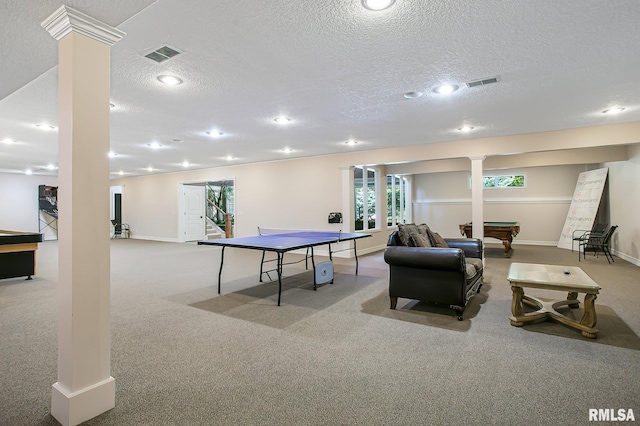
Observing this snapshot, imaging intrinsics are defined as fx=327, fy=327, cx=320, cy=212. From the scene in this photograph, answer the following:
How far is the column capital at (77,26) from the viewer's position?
67.9 inches

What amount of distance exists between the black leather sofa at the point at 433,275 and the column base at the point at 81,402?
269 cm

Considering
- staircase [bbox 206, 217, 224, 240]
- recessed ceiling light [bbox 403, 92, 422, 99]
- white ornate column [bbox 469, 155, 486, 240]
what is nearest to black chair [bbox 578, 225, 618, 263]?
white ornate column [bbox 469, 155, 486, 240]

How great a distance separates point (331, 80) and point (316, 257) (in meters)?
5.08

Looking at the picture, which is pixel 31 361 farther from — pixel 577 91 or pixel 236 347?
pixel 577 91

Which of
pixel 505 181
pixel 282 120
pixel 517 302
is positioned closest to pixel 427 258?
pixel 517 302

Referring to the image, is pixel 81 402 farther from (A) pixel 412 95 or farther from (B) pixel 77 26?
(A) pixel 412 95

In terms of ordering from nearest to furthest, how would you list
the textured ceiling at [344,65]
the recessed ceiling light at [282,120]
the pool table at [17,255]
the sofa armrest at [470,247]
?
the textured ceiling at [344,65]
the sofa armrest at [470,247]
the recessed ceiling light at [282,120]
the pool table at [17,255]

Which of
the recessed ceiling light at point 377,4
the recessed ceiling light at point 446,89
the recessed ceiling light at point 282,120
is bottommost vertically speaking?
the recessed ceiling light at point 377,4

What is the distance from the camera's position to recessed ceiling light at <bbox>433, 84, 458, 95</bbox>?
347cm

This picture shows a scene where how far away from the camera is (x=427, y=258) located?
11.0ft

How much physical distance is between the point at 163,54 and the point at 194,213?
30.5ft

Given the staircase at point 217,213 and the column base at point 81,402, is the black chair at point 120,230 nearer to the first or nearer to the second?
the staircase at point 217,213

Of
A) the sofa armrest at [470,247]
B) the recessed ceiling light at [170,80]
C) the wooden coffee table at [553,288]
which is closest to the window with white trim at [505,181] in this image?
the sofa armrest at [470,247]

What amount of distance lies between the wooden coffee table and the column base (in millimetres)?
3242
